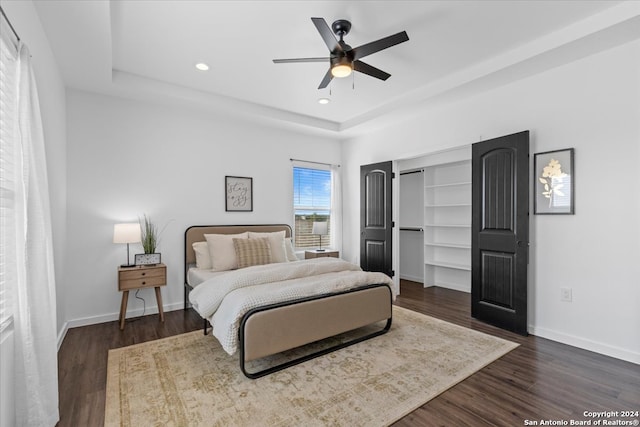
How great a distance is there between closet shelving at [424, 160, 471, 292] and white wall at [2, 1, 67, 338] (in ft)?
17.1

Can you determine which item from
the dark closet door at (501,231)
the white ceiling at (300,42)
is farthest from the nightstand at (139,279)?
the dark closet door at (501,231)

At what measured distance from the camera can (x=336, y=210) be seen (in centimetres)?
611

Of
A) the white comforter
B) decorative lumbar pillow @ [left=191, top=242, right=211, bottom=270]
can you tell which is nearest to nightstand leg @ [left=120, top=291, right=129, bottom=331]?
decorative lumbar pillow @ [left=191, top=242, right=211, bottom=270]

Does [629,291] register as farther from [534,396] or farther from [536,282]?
[534,396]

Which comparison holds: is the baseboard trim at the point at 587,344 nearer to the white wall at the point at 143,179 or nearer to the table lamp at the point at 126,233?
the white wall at the point at 143,179

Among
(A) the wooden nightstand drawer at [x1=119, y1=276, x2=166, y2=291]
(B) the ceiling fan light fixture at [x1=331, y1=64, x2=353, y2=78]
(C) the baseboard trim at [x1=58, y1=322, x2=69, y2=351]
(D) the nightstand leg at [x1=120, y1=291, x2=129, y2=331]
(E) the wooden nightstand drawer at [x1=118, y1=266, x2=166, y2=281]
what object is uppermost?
(B) the ceiling fan light fixture at [x1=331, y1=64, x2=353, y2=78]

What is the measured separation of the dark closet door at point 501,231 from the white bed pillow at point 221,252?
9.96 feet

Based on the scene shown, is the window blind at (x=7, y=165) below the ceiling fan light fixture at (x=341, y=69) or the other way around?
below

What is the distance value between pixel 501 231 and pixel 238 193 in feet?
11.8

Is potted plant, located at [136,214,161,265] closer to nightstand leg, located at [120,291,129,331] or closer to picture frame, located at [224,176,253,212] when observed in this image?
nightstand leg, located at [120,291,129,331]

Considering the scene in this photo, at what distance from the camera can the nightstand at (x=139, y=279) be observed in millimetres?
3541

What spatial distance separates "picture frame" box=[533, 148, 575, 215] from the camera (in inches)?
123

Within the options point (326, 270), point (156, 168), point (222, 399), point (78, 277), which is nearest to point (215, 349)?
point (222, 399)

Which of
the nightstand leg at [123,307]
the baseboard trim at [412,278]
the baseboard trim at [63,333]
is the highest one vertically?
the nightstand leg at [123,307]
